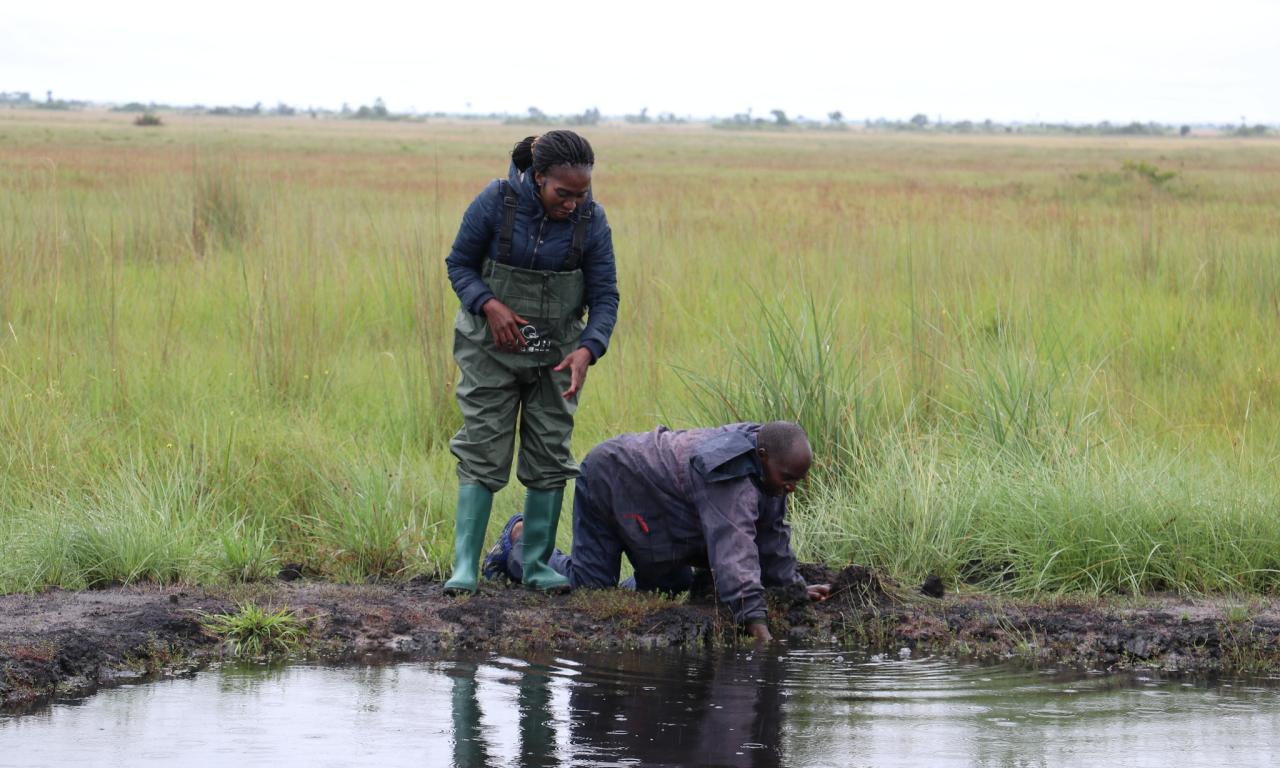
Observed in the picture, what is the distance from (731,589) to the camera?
4.35 metres

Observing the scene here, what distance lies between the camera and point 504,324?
180 inches

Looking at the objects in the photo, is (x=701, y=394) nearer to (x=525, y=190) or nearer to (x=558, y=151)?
(x=525, y=190)

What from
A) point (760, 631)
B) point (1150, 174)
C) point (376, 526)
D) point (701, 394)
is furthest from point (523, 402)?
point (1150, 174)

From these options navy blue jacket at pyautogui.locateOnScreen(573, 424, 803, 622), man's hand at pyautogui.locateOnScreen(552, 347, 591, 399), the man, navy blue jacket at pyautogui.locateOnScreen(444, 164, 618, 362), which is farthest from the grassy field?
navy blue jacket at pyautogui.locateOnScreen(444, 164, 618, 362)

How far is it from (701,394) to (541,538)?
1.72m

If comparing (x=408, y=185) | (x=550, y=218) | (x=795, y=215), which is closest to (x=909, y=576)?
(x=550, y=218)

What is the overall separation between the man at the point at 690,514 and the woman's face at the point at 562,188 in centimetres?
81

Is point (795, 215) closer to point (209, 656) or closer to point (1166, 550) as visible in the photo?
point (1166, 550)

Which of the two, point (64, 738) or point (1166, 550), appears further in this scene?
point (1166, 550)

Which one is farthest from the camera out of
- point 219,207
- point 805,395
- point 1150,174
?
point 1150,174

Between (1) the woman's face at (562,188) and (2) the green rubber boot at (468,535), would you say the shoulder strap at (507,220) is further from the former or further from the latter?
(2) the green rubber boot at (468,535)

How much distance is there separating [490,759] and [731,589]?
1.05 meters

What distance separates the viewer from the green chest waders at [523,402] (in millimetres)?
4633

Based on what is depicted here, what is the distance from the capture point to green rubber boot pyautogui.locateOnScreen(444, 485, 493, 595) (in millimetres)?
4809
